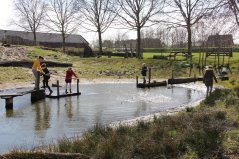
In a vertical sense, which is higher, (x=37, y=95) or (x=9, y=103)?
(x=37, y=95)

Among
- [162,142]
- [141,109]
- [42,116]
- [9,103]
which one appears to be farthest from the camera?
[9,103]

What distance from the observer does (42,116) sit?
17.8m

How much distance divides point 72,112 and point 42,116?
5.13ft

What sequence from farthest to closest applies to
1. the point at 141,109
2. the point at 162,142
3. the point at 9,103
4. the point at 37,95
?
the point at 37,95, the point at 9,103, the point at 141,109, the point at 162,142

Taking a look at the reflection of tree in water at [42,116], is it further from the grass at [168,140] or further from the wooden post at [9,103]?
the grass at [168,140]

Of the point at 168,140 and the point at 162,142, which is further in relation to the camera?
the point at 168,140

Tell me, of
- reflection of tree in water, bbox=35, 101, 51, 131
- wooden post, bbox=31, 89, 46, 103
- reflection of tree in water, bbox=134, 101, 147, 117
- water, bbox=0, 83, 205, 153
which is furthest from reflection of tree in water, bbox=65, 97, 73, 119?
reflection of tree in water, bbox=134, 101, 147, 117

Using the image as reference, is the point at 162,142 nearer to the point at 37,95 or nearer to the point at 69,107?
the point at 69,107

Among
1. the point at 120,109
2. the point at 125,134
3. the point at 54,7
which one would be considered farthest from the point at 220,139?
the point at 54,7

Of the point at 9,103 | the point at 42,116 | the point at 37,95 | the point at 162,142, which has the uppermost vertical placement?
the point at 162,142

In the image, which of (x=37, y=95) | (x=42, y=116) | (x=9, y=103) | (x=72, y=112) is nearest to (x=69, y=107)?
(x=72, y=112)

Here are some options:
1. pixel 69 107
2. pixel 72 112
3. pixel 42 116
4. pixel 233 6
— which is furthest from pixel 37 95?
pixel 233 6

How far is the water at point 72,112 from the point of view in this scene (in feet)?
44.9

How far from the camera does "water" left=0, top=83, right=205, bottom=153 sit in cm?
1369
